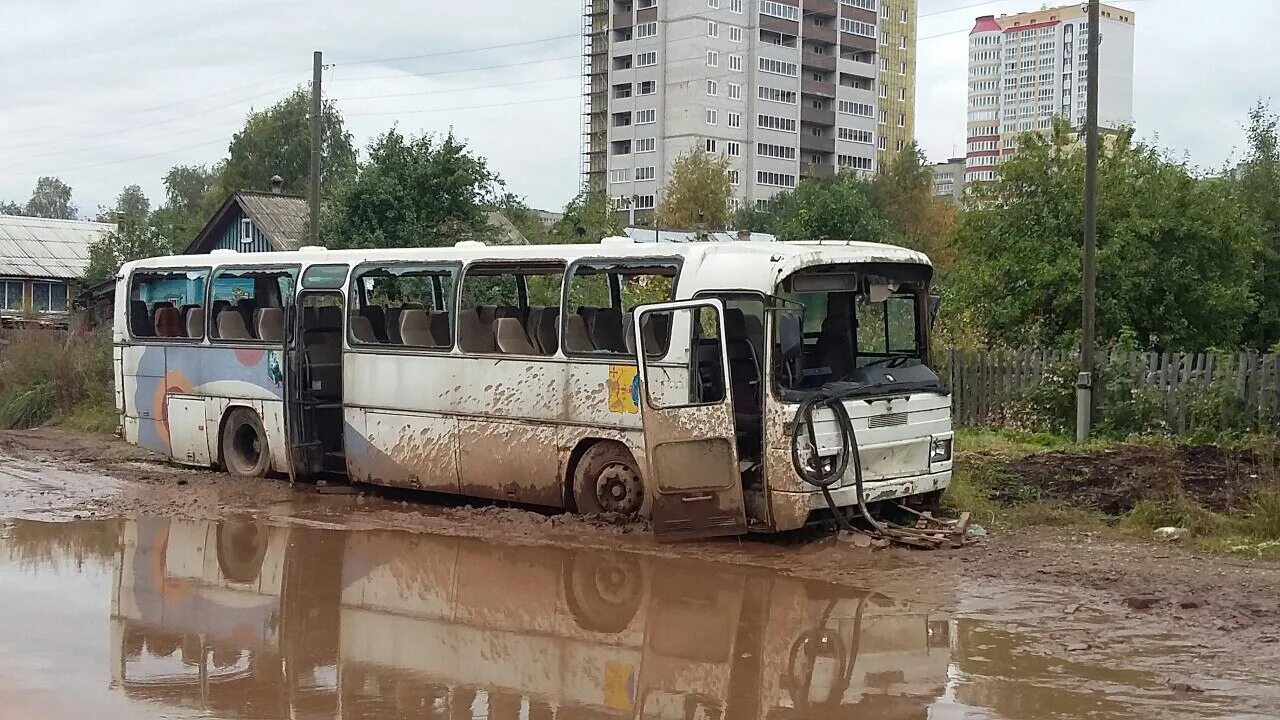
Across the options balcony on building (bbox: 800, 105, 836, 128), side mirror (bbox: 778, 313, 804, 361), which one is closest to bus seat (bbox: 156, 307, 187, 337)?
side mirror (bbox: 778, 313, 804, 361)

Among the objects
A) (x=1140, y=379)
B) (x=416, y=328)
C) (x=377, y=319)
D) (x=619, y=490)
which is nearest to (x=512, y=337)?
(x=416, y=328)

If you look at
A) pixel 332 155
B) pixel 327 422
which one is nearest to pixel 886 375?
pixel 327 422

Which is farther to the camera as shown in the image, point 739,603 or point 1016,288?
point 1016,288

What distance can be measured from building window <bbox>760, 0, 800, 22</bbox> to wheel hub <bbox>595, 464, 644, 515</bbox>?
91.7 metres

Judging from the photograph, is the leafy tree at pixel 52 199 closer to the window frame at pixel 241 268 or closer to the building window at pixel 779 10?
the building window at pixel 779 10

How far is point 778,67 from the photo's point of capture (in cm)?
10306

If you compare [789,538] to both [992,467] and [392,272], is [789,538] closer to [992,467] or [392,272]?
[992,467]

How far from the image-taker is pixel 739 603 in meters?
9.70

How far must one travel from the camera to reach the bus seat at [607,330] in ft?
41.2

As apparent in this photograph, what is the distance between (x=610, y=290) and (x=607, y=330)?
2.78 feet

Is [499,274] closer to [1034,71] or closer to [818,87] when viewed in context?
[818,87]

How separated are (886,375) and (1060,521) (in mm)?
2291

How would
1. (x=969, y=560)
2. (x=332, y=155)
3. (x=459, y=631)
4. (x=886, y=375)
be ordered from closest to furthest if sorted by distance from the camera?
(x=459, y=631) < (x=969, y=560) < (x=886, y=375) < (x=332, y=155)

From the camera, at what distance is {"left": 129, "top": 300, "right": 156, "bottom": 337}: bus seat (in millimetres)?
17353
